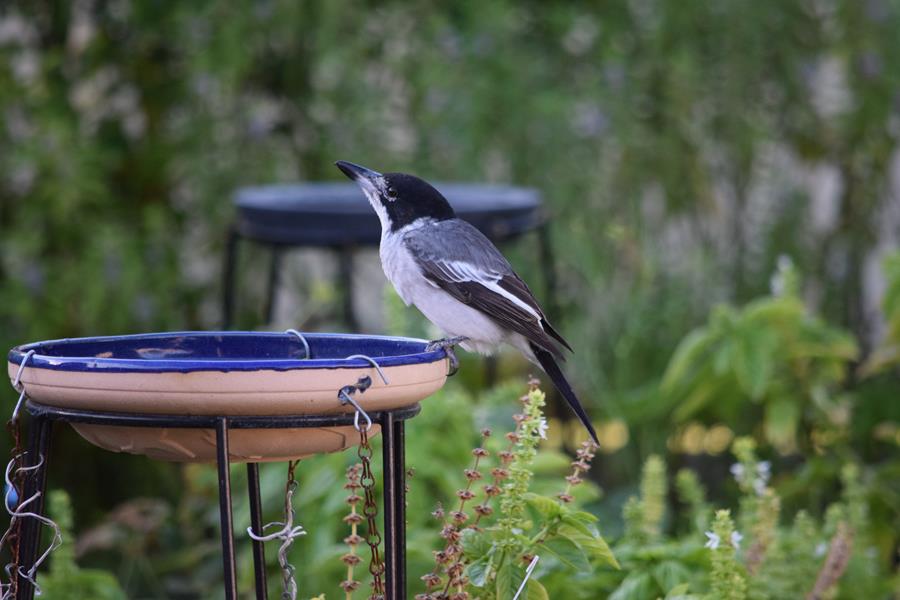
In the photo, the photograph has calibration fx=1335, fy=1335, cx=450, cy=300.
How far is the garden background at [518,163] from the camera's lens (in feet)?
16.1

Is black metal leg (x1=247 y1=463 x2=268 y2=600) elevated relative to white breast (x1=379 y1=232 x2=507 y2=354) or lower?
lower

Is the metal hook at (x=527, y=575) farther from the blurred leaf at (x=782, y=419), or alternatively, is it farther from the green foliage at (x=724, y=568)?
the blurred leaf at (x=782, y=419)

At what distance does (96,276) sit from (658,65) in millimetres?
2450

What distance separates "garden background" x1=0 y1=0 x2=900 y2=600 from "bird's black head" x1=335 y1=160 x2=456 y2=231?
1.66 metres

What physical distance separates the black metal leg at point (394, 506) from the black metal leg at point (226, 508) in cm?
23

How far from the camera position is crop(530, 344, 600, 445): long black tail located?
90.5 inches

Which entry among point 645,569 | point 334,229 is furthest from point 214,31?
point 645,569

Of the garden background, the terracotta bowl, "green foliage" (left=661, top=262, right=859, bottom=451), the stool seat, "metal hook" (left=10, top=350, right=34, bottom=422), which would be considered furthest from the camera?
the garden background

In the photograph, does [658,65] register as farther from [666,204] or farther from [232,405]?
[232,405]

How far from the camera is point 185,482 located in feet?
15.8

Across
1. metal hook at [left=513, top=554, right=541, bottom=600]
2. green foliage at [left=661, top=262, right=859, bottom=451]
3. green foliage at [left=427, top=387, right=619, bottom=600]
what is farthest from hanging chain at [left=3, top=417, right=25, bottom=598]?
green foliage at [left=661, top=262, right=859, bottom=451]

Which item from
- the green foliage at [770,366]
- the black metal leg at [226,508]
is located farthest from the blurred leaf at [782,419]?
the black metal leg at [226,508]

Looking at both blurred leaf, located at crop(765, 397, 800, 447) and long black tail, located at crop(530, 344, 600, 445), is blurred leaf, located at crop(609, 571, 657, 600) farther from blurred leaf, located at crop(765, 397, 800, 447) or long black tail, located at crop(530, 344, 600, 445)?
blurred leaf, located at crop(765, 397, 800, 447)

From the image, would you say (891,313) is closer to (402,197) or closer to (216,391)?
(402,197)
